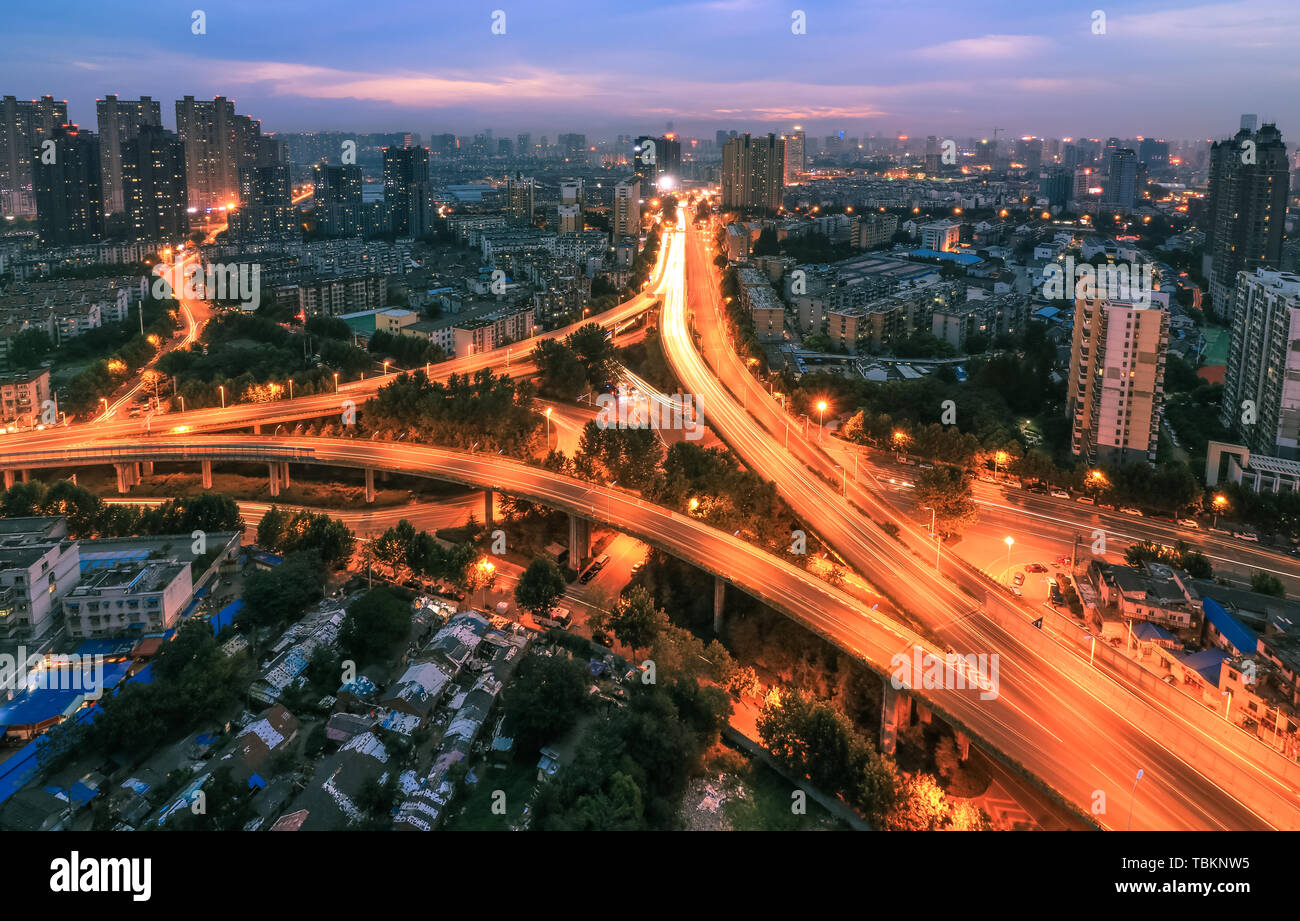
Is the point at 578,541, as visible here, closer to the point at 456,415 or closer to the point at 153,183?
the point at 456,415

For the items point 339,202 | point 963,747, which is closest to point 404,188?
point 339,202

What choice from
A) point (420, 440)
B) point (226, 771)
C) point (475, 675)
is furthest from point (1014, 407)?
point (226, 771)

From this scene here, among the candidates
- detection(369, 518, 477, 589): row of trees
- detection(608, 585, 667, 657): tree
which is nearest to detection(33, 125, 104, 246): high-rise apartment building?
detection(369, 518, 477, 589): row of trees

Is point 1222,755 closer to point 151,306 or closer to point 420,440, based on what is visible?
point 420,440

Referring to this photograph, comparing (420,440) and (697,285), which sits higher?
(697,285)

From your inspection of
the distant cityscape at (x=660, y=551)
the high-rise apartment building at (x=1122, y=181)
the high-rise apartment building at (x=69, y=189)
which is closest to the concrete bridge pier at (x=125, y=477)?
the distant cityscape at (x=660, y=551)

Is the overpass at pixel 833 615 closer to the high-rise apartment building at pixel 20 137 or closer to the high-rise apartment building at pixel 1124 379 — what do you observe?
the high-rise apartment building at pixel 1124 379

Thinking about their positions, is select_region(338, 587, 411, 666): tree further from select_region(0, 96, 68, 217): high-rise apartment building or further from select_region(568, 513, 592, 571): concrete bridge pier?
select_region(0, 96, 68, 217): high-rise apartment building
